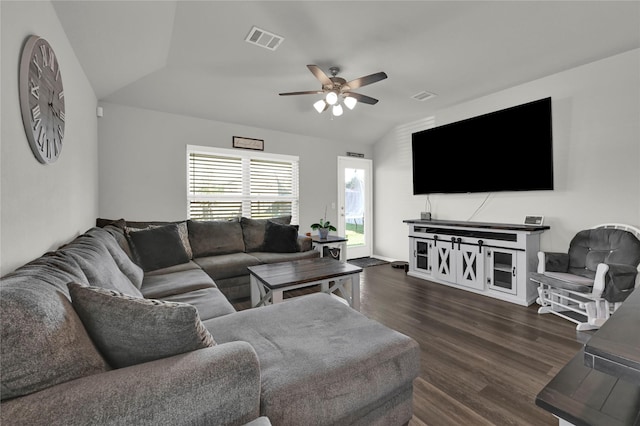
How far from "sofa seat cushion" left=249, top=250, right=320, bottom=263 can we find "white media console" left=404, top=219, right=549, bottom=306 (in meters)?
1.69

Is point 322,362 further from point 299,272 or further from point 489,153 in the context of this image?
point 489,153

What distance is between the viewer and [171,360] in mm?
908

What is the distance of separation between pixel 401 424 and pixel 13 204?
2.07 metres

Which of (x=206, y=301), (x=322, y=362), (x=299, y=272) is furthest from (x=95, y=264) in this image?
(x=299, y=272)

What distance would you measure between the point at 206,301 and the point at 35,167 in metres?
1.22

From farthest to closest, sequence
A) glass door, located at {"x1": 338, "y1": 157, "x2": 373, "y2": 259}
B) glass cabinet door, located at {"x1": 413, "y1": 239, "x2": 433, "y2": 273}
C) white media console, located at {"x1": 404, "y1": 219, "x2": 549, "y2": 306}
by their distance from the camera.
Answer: glass door, located at {"x1": 338, "y1": 157, "x2": 373, "y2": 259} < glass cabinet door, located at {"x1": 413, "y1": 239, "x2": 433, "y2": 273} < white media console, located at {"x1": 404, "y1": 219, "x2": 549, "y2": 306}

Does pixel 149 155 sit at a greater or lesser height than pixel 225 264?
greater

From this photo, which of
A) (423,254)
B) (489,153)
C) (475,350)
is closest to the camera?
(475,350)

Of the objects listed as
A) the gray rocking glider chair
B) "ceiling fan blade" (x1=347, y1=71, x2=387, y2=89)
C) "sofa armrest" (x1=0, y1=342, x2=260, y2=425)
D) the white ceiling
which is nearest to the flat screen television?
the white ceiling

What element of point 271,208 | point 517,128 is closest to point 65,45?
point 271,208

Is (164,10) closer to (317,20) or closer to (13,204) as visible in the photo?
(317,20)

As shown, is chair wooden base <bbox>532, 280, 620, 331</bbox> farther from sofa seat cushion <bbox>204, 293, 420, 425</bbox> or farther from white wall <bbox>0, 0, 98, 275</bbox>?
white wall <bbox>0, 0, 98, 275</bbox>

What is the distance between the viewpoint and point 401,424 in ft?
4.42

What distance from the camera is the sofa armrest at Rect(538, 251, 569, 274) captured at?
295 centimetres
